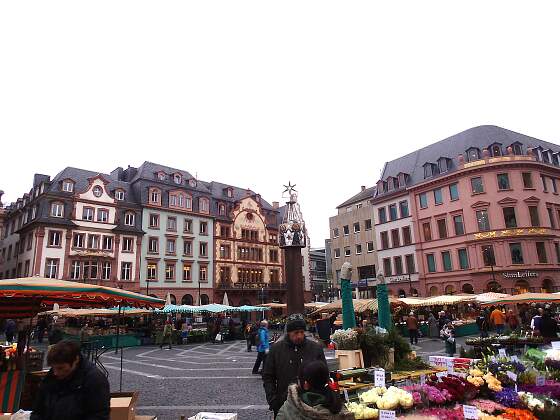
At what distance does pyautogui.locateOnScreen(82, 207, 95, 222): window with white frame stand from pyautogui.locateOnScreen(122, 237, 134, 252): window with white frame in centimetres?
391

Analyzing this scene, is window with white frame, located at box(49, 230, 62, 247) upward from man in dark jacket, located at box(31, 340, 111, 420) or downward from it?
upward

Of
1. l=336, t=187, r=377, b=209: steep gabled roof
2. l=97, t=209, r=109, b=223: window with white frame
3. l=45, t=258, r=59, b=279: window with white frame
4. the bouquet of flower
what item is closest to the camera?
the bouquet of flower

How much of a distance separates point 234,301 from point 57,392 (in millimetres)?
47505

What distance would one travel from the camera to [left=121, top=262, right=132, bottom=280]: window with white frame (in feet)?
136

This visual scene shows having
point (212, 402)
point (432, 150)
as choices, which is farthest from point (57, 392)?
point (432, 150)

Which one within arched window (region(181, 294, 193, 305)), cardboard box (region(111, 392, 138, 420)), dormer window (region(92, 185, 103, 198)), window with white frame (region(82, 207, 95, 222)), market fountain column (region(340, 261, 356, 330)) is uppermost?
dormer window (region(92, 185, 103, 198))

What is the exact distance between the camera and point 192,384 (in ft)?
41.1

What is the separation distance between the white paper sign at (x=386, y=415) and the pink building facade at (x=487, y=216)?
36.0 m

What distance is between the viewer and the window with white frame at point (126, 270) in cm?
4134

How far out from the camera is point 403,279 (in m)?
45.8

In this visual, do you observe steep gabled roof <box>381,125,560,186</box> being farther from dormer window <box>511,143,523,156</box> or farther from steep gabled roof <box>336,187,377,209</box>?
steep gabled roof <box>336,187,377,209</box>

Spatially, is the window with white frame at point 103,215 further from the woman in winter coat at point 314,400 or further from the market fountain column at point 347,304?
the woman in winter coat at point 314,400

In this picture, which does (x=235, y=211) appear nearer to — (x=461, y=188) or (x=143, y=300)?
(x=461, y=188)

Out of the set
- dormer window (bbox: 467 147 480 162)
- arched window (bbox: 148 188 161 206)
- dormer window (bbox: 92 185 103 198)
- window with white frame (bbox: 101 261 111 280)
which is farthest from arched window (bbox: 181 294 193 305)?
dormer window (bbox: 467 147 480 162)
